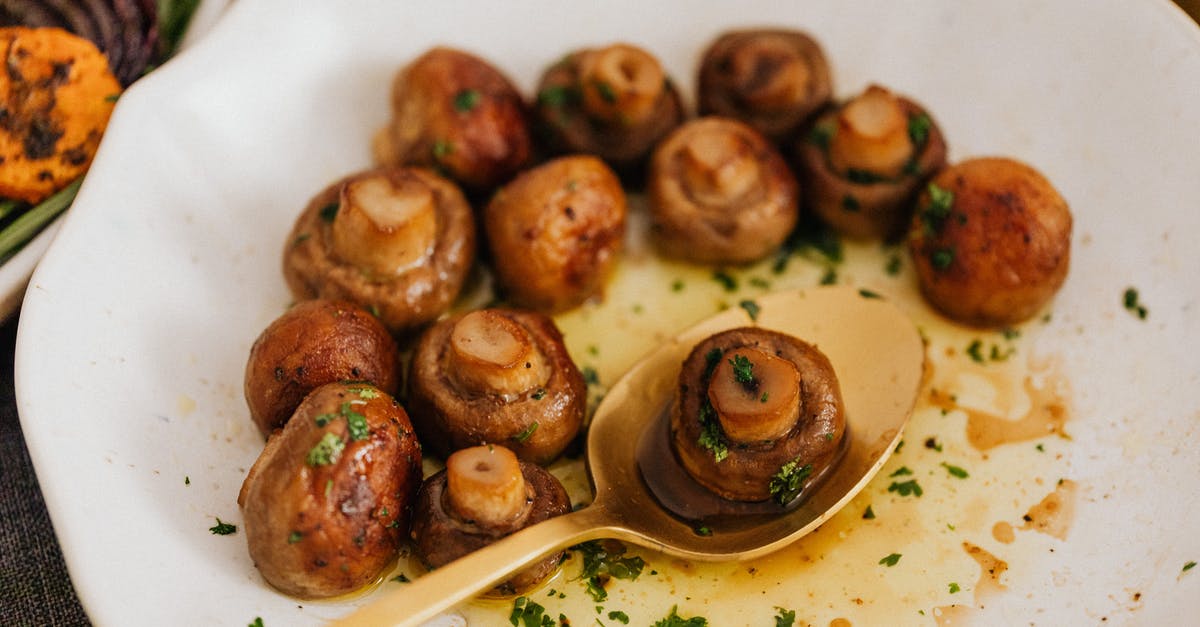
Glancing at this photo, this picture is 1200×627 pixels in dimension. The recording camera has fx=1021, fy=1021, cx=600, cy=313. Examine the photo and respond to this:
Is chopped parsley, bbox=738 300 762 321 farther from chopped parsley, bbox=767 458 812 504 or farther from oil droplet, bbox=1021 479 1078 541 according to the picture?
oil droplet, bbox=1021 479 1078 541

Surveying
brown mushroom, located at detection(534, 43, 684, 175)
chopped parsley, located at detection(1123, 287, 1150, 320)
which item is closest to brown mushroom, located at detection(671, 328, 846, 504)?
brown mushroom, located at detection(534, 43, 684, 175)

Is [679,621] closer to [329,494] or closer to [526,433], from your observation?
[526,433]

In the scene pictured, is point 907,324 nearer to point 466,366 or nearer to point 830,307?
point 830,307

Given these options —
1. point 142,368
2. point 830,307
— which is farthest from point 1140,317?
point 142,368

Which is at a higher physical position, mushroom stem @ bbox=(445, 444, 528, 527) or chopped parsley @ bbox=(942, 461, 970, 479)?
mushroom stem @ bbox=(445, 444, 528, 527)

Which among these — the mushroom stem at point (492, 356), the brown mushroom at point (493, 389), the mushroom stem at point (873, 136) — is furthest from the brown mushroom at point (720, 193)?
the mushroom stem at point (492, 356)

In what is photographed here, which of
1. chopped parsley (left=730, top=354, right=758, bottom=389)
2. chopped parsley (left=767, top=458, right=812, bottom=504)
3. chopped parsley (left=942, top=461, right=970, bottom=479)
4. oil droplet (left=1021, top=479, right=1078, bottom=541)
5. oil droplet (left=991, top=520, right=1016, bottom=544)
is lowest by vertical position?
oil droplet (left=991, top=520, right=1016, bottom=544)

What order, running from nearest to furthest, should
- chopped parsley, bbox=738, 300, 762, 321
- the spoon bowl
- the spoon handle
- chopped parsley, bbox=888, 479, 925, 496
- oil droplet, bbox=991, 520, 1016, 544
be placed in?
the spoon handle, the spoon bowl, oil droplet, bbox=991, 520, 1016, 544, chopped parsley, bbox=888, 479, 925, 496, chopped parsley, bbox=738, 300, 762, 321
